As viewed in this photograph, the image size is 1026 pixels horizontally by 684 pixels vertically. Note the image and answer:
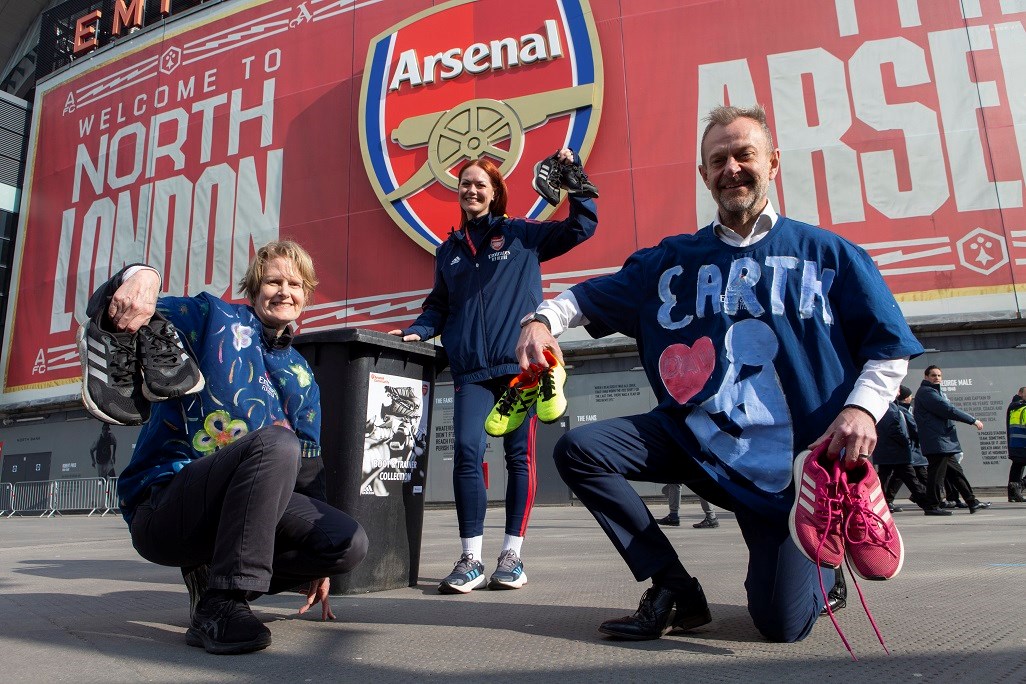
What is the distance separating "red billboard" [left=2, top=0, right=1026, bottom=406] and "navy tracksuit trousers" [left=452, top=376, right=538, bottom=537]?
10.5 metres

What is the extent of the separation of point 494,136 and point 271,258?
508 inches

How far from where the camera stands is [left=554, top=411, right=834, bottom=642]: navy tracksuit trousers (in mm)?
1771

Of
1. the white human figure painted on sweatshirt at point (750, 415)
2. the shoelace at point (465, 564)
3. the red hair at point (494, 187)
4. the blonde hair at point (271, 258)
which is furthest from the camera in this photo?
the red hair at point (494, 187)

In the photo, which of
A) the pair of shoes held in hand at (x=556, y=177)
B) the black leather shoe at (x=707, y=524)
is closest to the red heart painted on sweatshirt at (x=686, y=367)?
the pair of shoes held in hand at (x=556, y=177)

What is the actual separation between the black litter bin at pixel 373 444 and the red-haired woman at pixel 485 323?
20 cm

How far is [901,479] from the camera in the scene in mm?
8094

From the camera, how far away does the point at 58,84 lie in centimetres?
2205

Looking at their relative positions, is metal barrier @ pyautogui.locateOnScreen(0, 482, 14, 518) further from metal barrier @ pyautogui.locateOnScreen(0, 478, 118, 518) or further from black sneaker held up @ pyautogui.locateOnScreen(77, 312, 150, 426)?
black sneaker held up @ pyautogui.locateOnScreen(77, 312, 150, 426)

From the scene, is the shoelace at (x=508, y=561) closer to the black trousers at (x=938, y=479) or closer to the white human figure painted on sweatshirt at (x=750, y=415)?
the white human figure painted on sweatshirt at (x=750, y=415)

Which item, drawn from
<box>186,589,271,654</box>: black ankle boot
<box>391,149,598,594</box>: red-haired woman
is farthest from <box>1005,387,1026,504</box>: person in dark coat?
<box>186,589,271,654</box>: black ankle boot

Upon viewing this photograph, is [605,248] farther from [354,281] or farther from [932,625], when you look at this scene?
[932,625]

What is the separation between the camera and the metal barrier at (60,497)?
16.6 m

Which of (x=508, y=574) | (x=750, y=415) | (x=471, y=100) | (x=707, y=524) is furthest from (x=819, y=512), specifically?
(x=471, y=100)

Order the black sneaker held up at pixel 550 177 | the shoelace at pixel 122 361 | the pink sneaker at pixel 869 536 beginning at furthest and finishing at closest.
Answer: the black sneaker held up at pixel 550 177
the shoelace at pixel 122 361
the pink sneaker at pixel 869 536
